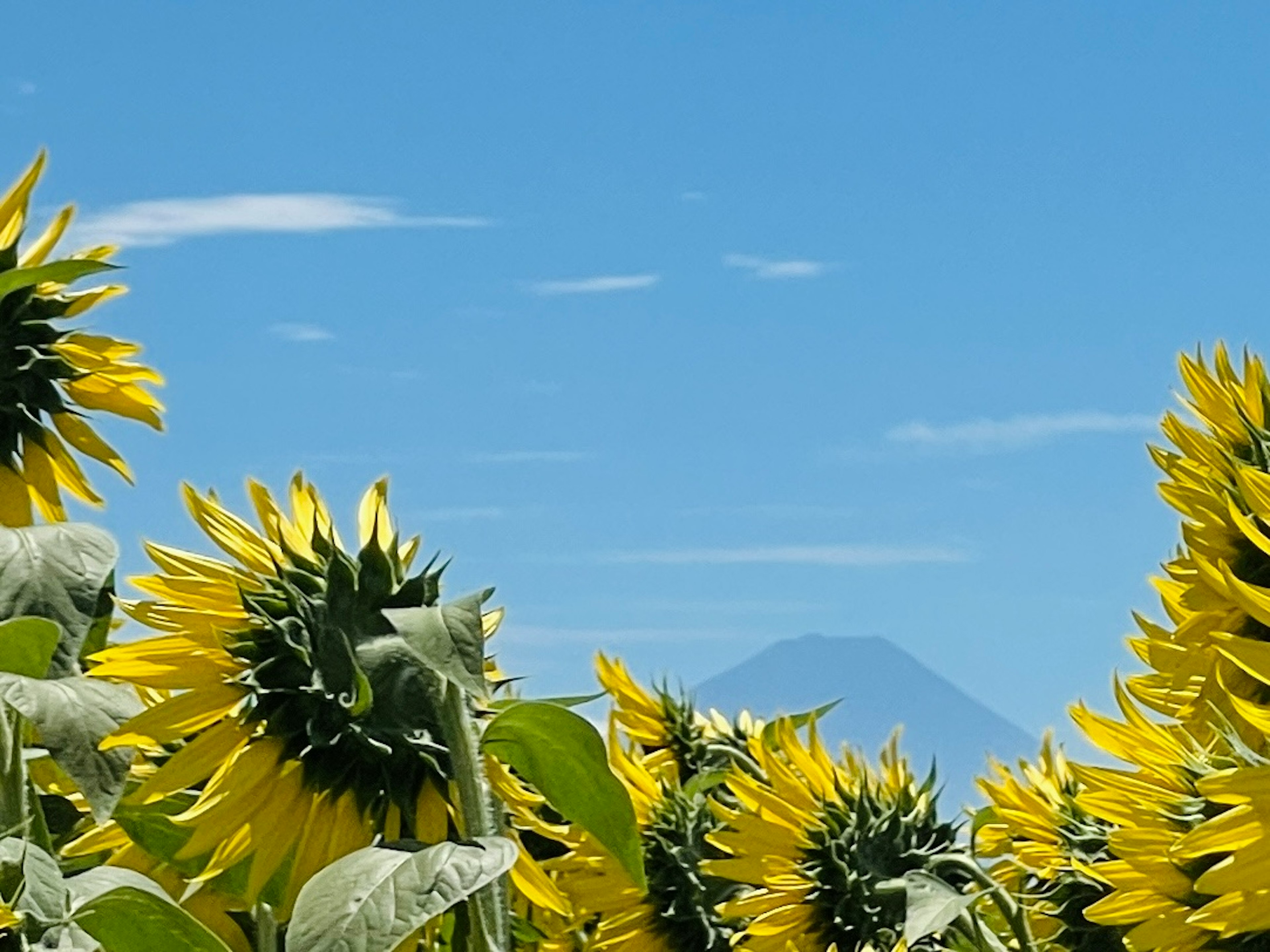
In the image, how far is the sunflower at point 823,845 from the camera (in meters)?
2.16

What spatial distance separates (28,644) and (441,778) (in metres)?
0.36

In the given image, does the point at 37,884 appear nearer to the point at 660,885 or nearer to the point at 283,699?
the point at 283,699

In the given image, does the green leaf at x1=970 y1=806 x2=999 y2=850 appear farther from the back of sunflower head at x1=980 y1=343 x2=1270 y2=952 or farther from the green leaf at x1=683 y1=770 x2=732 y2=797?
the green leaf at x1=683 y1=770 x2=732 y2=797

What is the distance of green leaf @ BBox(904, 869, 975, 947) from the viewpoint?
161cm

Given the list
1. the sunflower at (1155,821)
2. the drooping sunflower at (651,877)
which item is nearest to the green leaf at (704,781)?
the drooping sunflower at (651,877)

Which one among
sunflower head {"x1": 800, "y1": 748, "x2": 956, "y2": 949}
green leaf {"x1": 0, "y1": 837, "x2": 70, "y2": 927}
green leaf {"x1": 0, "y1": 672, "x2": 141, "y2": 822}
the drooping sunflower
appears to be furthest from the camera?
the drooping sunflower

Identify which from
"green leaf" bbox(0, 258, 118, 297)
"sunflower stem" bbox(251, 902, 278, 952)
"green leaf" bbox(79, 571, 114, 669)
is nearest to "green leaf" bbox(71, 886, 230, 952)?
"sunflower stem" bbox(251, 902, 278, 952)

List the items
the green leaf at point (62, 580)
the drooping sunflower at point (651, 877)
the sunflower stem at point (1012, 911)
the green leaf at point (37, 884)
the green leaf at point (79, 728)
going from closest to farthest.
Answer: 1. the green leaf at point (37, 884)
2. the green leaf at point (79, 728)
3. the green leaf at point (62, 580)
4. the sunflower stem at point (1012, 911)
5. the drooping sunflower at point (651, 877)

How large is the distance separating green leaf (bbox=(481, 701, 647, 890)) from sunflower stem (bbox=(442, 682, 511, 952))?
20mm

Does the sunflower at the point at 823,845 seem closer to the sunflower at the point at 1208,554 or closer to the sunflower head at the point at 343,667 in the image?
the sunflower at the point at 1208,554

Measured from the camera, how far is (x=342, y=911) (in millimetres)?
1264

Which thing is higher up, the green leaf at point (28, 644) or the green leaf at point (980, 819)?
the green leaf at point (28, 644)

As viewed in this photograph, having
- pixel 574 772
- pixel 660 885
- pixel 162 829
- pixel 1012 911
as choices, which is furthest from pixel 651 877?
pixel 574 772

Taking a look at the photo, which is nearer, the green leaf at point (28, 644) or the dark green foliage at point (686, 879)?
the green leaf at point (28, 644)
